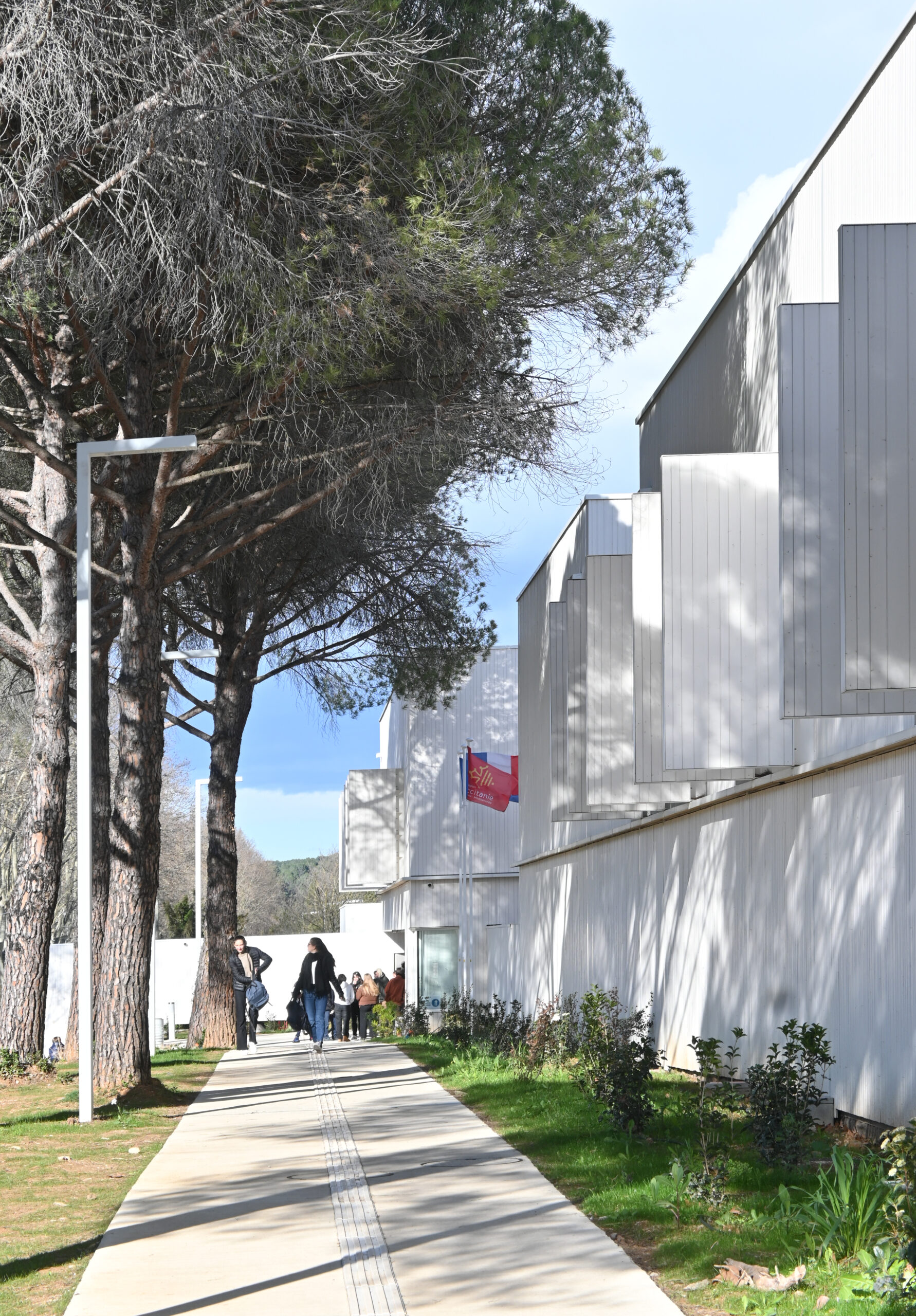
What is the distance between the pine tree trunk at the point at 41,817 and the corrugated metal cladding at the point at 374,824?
24.2 metres

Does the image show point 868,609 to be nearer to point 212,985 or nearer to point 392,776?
point 212,985

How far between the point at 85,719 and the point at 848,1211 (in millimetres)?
8049

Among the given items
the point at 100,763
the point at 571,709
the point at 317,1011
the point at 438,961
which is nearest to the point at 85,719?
the point at 100,763

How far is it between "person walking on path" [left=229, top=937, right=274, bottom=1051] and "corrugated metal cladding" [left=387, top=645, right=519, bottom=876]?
15.0 meters

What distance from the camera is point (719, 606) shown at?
40.0 ft

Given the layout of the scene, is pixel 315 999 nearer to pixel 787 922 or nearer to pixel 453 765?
pixel 787 922

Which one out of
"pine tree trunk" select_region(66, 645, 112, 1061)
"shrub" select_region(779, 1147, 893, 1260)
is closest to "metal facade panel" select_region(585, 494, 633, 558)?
"pine tree trunk" select_region(66, 645, 112, 1061)

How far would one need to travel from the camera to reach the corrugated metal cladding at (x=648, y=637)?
540 inches

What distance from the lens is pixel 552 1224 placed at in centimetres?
722

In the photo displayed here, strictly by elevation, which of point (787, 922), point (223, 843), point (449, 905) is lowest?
point (449, 905)

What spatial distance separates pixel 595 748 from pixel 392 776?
82.2 feet

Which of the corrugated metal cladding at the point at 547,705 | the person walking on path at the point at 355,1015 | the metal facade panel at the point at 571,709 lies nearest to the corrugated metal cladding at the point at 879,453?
the metal facade panel at the point at 571,709

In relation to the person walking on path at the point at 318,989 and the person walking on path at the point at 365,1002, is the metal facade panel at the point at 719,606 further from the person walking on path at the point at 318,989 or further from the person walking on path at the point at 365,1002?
the person walking on path at the point at 365,1002

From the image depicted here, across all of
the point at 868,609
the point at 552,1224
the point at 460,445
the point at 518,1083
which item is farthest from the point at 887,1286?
the point at 460,445
